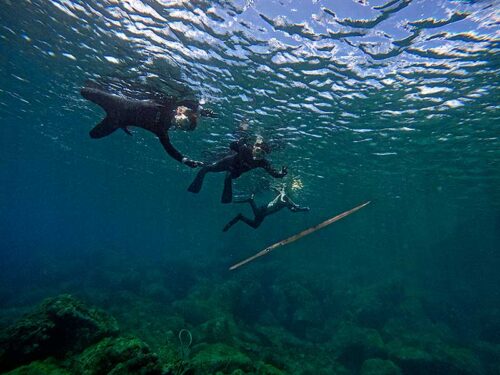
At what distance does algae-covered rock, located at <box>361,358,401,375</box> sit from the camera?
41.2 feet

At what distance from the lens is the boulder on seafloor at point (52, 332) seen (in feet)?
19.0

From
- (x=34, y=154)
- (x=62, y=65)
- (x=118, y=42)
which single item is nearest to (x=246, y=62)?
(x=118, y=42)

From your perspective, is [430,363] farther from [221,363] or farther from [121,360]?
[121,360]

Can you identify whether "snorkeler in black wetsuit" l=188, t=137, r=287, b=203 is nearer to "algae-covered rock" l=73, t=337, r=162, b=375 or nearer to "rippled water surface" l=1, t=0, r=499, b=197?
"rippled water surface" l=1, t=0, r=499, b=197

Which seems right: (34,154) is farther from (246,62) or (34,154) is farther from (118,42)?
(246,62)

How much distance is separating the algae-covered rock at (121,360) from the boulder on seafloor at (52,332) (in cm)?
199

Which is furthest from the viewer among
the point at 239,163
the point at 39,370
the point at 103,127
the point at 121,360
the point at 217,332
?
the point at 217,332

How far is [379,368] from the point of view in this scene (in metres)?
12.8

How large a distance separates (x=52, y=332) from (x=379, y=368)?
13.1 meters

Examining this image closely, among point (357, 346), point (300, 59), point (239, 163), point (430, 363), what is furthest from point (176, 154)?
point (430, 363)

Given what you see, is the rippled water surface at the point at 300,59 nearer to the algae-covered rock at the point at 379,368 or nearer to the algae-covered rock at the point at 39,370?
the algae-covered rock at the point at 39,370

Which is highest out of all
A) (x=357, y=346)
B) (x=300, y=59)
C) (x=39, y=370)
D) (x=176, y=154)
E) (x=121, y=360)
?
(x=300, y=59)

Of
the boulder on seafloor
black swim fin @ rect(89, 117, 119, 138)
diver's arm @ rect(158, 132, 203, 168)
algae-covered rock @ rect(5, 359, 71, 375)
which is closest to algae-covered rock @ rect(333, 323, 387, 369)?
the boulder on seafloor

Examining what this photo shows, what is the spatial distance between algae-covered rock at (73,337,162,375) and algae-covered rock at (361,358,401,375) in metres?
12.1
